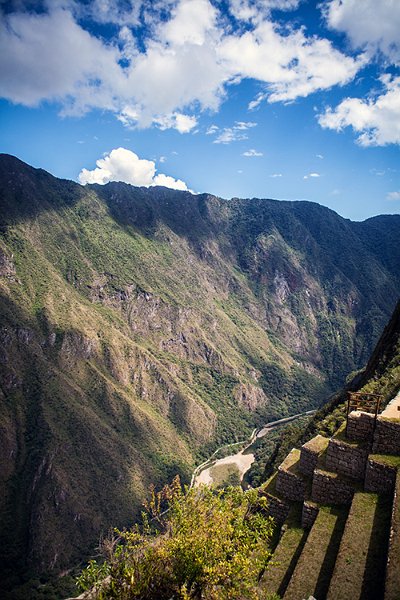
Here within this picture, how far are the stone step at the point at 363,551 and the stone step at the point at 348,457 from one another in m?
1.33

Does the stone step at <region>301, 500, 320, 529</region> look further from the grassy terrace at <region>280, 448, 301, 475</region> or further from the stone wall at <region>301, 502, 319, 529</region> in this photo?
the grassy terrace at <region>280, 448, 301, 475</region>

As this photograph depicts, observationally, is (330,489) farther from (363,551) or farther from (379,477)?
(363,551)

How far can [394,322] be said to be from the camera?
58.8 m

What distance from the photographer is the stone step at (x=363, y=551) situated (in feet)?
49.5

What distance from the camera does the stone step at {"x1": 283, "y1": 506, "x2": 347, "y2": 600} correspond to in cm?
1668

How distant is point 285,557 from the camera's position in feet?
63.6

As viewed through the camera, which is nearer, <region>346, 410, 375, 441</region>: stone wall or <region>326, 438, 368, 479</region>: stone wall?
<region>326, 438, 368, 479</region>: stone wall

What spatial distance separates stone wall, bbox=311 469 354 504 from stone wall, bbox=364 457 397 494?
1.11m

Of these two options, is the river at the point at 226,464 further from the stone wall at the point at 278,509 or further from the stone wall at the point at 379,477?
the stone wall at the point at 379,477

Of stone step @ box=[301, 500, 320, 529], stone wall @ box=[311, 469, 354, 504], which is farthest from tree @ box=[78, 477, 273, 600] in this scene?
stone wall @ box=[311, 469, 354, 504]

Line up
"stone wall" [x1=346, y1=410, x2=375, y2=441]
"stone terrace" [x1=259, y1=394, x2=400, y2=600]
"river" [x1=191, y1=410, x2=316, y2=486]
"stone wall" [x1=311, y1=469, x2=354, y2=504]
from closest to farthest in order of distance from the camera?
1. "stone terrace" [x1=259, y1=394, x2=400, y2=600]
2. "stone wall" [x1=311, y1=469, x2=354, y2=504]
3. "stone wall" [x1=346, y1=410, x2=375, y2=441]
4. "river" [x1=191, y1=410, x2=316, y2=486]

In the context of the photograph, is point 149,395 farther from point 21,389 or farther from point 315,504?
point 315,504

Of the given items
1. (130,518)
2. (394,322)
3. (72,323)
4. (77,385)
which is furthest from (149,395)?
(394,322)

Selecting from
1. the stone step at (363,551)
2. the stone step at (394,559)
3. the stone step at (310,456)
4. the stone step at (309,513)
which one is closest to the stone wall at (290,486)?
the stone step at (310,456)
